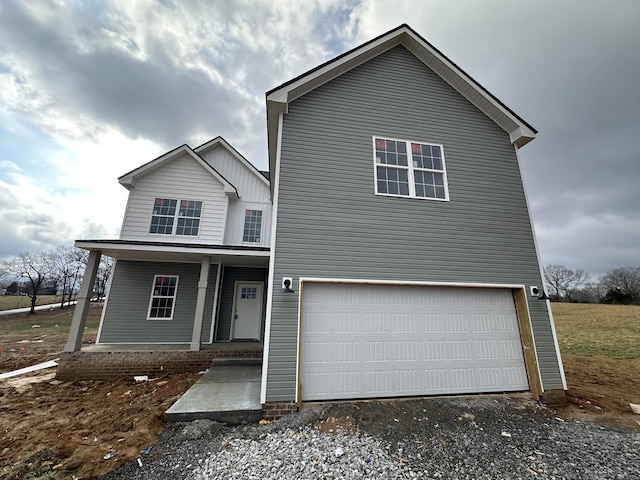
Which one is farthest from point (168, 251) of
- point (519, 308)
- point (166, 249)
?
point (519, 308)

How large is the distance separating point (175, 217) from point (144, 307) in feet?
11.8

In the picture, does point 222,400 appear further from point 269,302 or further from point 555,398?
point 555,398

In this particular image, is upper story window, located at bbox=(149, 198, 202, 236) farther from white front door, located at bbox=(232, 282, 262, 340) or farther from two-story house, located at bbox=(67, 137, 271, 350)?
white front door, located at bbox=(232, 282, 262, 340)

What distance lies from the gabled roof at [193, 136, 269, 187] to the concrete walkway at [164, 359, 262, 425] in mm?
8190

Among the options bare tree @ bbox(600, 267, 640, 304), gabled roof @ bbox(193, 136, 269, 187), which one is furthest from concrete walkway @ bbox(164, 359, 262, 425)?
bare tree @ bbox(600, 267, 640, 304)

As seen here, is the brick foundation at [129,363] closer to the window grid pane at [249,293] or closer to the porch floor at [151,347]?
the porch floor at [151,347]

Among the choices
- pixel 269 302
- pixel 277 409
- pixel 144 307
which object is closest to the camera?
pixel 277 409

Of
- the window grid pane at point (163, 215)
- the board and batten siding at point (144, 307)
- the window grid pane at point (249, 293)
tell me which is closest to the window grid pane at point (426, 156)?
the window grid pane at point (249, 293)

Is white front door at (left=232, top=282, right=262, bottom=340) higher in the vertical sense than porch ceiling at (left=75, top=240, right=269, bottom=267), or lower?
lower

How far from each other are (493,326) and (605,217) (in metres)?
64.7

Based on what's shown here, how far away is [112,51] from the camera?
1127 cm

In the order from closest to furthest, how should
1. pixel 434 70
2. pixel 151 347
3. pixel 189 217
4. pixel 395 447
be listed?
pixel 395 447 → pixel 434 70 → pixel 151 347 → pixel 189 217

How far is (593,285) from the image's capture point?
161ft

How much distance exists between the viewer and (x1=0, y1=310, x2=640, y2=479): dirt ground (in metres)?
3.38
